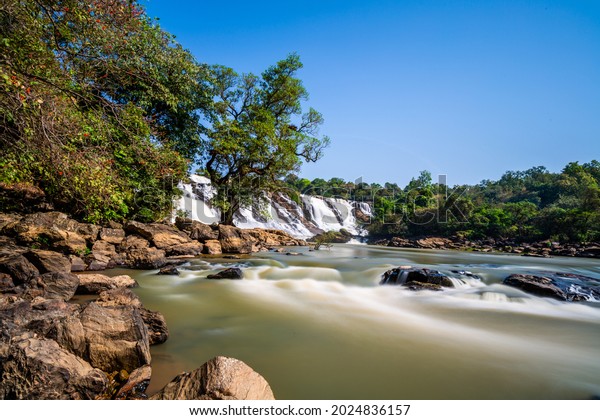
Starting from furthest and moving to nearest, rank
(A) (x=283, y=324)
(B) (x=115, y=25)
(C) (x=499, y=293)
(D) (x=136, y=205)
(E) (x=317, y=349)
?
(D) (x=136, y=205) → (C) (x=499, y=293) → (B) (x=115, y=25) → (A) (x=283, y=324) → (E) (x=317, y=349)

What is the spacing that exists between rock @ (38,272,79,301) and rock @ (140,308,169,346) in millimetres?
1995

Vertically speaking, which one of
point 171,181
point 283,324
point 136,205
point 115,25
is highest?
point 115,25

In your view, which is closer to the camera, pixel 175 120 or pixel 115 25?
pixel 115 25

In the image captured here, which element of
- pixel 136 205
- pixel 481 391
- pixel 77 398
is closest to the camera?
pixel 77 398

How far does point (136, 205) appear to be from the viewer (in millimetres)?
11883

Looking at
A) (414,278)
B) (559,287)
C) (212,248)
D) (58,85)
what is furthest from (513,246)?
(58,85)

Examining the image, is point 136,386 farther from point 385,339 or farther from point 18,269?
point 18,269

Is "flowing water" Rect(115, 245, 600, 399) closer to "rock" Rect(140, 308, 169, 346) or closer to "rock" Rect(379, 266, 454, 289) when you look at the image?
"rock" Rect(140, 308, 169, 346)

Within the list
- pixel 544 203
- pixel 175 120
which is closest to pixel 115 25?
pixel 175 120

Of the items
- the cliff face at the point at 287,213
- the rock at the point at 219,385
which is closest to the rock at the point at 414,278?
the rock at the point at 219,385

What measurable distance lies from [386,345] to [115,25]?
7.27 m

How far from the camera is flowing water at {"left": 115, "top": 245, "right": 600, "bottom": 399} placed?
2590mm

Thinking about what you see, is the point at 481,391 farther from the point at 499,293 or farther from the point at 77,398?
the point at 499,293

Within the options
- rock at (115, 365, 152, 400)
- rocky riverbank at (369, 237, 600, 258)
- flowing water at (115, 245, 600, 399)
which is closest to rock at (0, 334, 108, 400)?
rock at (115, 365, 152, 400)
